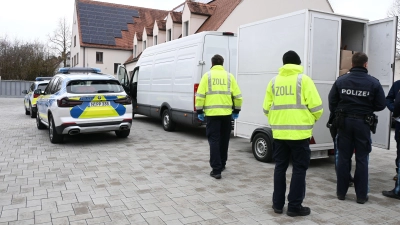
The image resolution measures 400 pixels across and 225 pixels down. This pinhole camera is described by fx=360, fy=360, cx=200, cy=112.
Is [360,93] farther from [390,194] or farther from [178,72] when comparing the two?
[178,72]

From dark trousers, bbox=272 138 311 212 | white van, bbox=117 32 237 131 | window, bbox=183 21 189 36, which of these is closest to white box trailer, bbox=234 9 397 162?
white van, bbox=117 32 237 131

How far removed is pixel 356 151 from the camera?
4859mm

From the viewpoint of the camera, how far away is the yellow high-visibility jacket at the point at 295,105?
4.15m

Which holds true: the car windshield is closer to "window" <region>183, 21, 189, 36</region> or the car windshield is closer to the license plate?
the license plate

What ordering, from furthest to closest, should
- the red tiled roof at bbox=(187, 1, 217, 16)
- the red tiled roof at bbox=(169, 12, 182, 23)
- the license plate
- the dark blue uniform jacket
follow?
the red tiled roof at bbox=(169, 12, 182, 23) → the red tiled roof at bbox=(187, 1, 217, 16) → the license plate → the dark blue uniform jacket

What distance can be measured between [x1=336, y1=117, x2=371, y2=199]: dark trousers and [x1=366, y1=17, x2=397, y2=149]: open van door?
6.65 ft

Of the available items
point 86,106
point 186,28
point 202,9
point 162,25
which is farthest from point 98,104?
point 162,25

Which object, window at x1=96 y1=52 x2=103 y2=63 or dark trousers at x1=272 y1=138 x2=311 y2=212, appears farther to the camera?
window at x1=96 y1=52 x2=103 y2=63

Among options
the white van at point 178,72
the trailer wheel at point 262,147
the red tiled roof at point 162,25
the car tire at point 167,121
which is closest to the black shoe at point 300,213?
the trailer wheel at point 262,147

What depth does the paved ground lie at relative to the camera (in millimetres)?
4230

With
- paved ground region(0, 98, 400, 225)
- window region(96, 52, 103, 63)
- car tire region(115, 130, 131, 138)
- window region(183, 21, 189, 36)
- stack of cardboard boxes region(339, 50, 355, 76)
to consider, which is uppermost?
window region(183, 21, 189, 36)

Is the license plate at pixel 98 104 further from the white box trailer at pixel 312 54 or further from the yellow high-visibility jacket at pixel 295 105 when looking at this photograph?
the yellow high-visibility jacket at pixel 295 105

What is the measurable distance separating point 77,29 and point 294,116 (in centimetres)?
4102

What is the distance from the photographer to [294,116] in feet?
13.7
